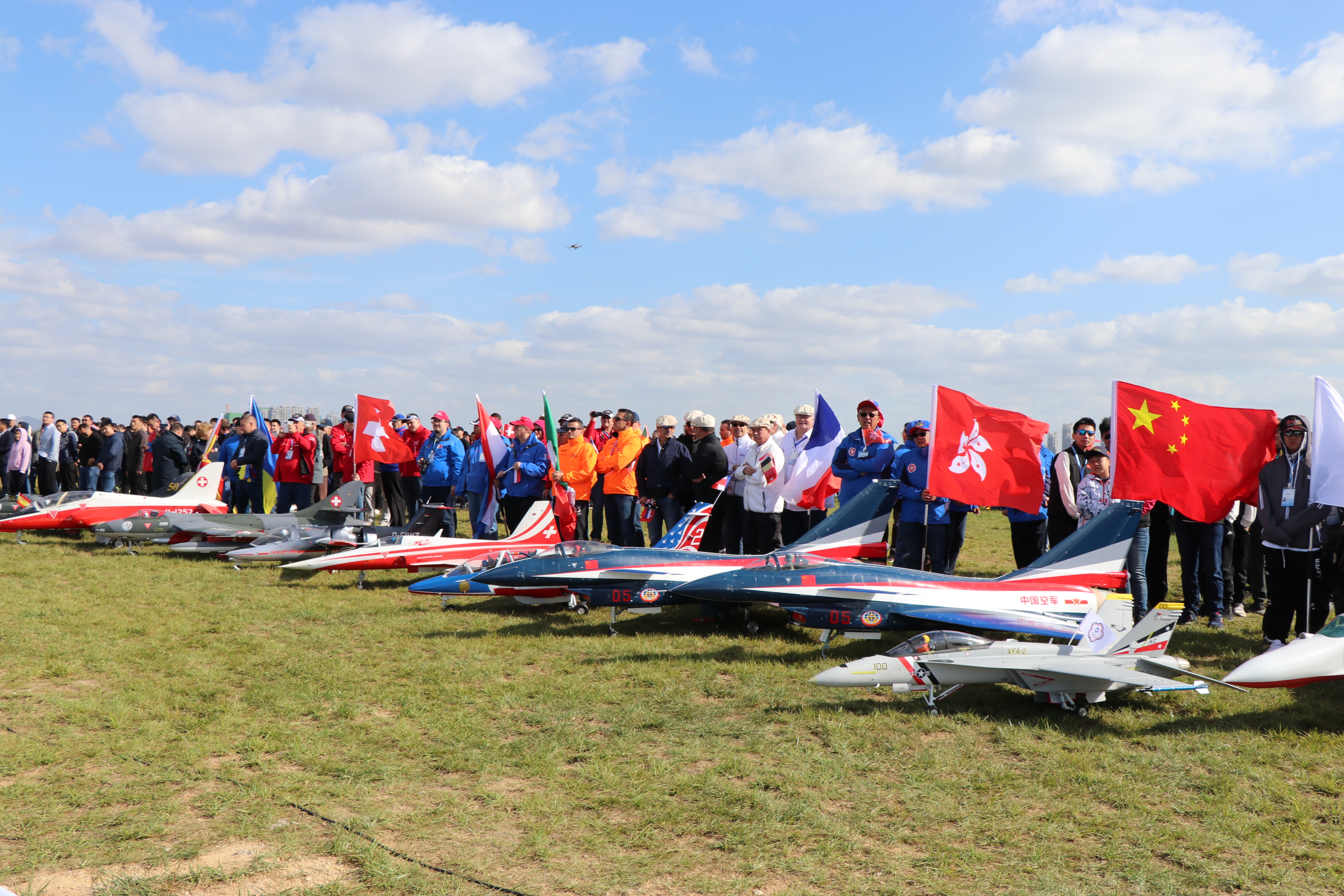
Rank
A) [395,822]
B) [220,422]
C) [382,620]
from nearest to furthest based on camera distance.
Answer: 1. [395,822]
2. [382,620]
3. [220,422]

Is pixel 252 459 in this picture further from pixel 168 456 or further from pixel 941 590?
pixel 941 590

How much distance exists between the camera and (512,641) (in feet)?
32.2

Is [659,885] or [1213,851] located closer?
[659,885]

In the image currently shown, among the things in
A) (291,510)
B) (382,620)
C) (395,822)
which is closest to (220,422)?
(291,510)

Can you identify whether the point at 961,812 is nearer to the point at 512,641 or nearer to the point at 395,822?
the point at 395,822

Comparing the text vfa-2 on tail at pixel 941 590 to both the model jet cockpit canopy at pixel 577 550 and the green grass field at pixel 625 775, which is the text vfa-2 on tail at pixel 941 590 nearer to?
the green grass field at pixel 625 775

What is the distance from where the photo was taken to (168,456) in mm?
20672

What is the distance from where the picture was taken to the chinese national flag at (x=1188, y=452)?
367 inches

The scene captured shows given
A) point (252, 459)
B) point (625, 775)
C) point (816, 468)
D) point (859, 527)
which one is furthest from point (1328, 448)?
point (252, 459)

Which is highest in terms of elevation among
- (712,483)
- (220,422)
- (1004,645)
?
(220,422)

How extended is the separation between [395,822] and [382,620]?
19.9ft

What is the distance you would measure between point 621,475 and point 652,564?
3.61 meters

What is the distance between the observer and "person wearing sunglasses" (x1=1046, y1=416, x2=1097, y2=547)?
10727 mm

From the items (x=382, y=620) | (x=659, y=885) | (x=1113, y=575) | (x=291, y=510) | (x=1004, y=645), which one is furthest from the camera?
(x=291, y=510)
